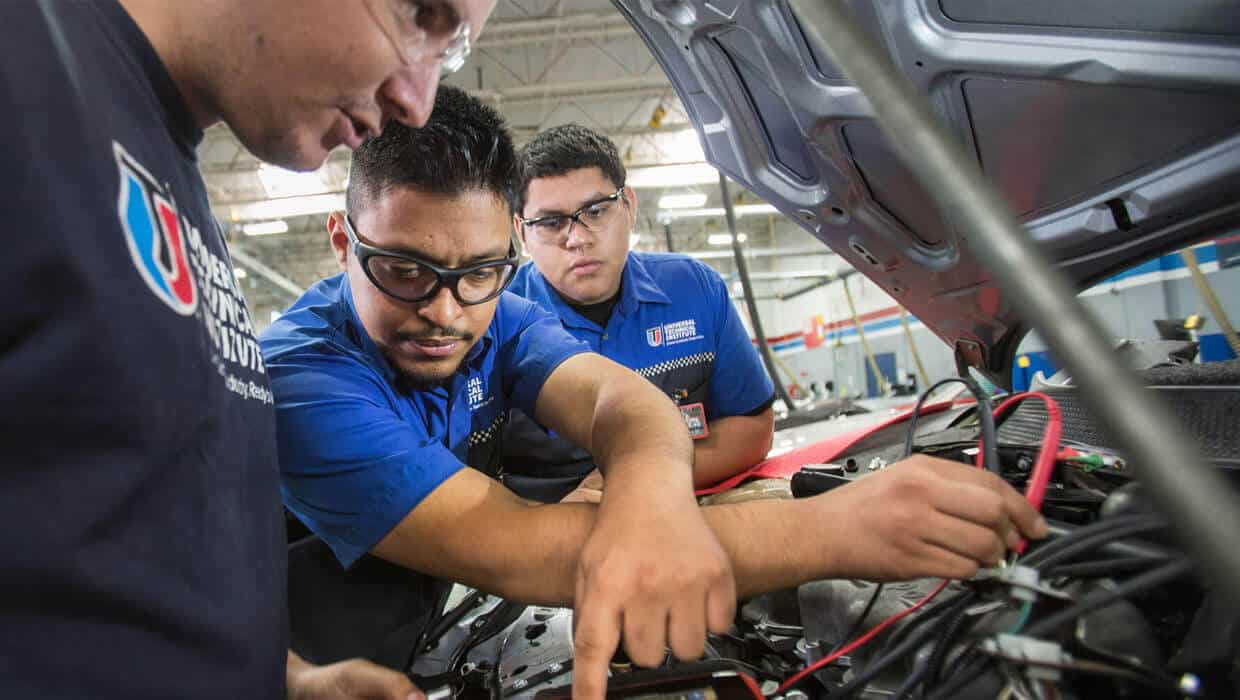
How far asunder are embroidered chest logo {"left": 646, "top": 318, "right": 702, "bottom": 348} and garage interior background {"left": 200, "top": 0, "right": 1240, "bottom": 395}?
2574 mm

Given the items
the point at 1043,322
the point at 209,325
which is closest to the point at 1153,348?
the point at 1043,322

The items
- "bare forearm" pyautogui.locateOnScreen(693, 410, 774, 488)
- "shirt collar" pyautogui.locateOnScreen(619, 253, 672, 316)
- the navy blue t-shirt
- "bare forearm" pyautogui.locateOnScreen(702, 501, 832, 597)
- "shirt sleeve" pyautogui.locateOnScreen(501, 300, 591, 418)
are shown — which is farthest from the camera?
"shirt collar" pyautogui.locateOnScreen(619, 253, 672, 316)

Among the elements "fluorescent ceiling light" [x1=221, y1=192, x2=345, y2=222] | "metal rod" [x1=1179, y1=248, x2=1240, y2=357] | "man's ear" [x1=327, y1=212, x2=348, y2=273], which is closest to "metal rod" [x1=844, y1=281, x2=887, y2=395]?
"metal rod" [x1=1179, y1=248, x2=1240, y2=357]

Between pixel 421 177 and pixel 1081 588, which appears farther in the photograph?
pixel 421 177

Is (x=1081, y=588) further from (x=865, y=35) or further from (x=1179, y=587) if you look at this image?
(x=865, y=35)

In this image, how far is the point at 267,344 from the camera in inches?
42.1

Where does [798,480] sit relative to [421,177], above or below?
below

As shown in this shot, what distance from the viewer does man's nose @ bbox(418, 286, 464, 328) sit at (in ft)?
3.51

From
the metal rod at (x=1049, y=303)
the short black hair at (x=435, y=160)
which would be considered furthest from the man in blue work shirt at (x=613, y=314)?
the metal rod at (x=1049, y=303)

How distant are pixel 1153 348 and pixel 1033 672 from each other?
4.42 ft

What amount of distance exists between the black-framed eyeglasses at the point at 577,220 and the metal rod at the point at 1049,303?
149cm

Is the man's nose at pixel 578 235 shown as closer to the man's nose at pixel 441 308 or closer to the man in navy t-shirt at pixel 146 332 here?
the man's nose at pixel 441 308

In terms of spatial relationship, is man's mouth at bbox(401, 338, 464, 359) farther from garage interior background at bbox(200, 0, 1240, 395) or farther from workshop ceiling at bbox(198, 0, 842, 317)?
workshop ceiling at bbox(198, 0, 842, 317)

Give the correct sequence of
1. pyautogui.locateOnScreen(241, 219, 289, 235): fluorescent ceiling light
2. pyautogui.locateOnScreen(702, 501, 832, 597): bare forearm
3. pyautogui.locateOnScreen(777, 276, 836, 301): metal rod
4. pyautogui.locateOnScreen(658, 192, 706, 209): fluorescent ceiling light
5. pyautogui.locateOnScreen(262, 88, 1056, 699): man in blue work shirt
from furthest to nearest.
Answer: pyautogui.locateOnScreen(777, 276, 836, 301): metal rod, pyautogui.locateOnScreen(658, 192, 706, 209): fluorescent ceiling light, pyautogui.locateOnScreen(241, 219, 289, 235): fluorescent ceiling light, pyautogui.locateOnScreen(702, 501, 832, 597): bare forearm, pyautogui.locateOnScreen(262, 88, 1056, 699): man in blue work shirt
